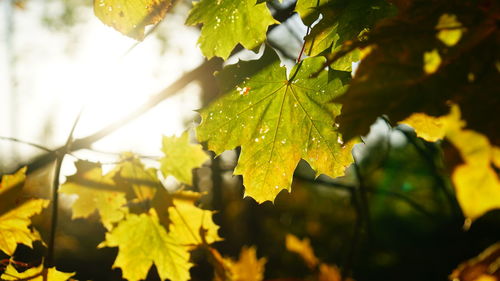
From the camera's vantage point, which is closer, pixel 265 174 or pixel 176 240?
pixel 265 174

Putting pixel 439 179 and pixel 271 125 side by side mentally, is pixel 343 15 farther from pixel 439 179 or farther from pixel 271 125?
pixel 439 179

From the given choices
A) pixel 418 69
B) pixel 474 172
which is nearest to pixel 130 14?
pixel 418 69

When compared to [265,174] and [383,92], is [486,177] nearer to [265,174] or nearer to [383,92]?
[383,92]

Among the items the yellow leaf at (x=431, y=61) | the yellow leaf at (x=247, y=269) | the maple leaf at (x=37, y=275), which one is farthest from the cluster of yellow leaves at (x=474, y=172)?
the yellow leaf at (x=247, y=269)

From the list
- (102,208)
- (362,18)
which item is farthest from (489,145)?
(102,208)

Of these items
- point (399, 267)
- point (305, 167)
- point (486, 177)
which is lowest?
point (399, 267)
